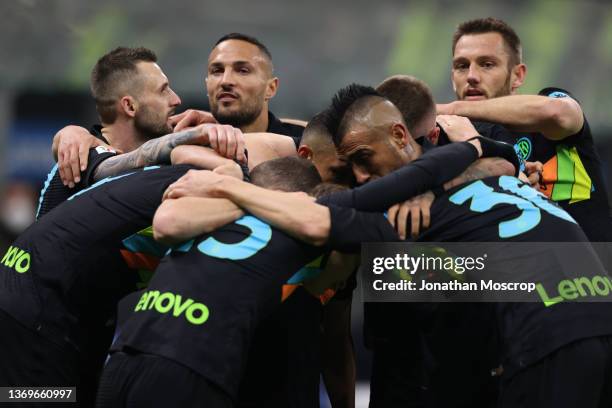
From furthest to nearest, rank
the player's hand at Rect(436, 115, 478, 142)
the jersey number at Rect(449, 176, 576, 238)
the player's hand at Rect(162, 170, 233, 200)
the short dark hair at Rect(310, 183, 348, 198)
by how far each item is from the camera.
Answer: the player's hand at Rect(436, 115, 478, 142), the short dark hair at Rect(310, 183, 348, 198), the player's hand at Rect(162, 170, 233, 200), the jersey number at Rect(449, 176, 576, 238)

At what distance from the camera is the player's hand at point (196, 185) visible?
14.0 feet

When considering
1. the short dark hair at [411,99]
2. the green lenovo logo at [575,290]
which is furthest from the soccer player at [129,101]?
the green lenovo logo at [575,290]

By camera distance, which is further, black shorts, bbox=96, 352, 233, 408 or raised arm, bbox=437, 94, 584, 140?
raised arm, bbox=437, 94, 584, 140

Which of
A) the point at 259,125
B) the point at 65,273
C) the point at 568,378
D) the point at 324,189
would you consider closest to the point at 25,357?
the point at 65,273

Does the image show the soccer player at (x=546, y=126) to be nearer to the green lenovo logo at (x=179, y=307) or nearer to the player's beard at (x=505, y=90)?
the player's beard at (x=505, y=90)

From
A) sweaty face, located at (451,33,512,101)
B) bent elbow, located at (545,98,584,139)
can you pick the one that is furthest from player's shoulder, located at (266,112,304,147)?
bent elbow, located at (545,98,584,139)

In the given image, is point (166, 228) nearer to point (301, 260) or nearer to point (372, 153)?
point (301, 260)

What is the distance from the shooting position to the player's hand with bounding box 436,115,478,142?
5.05 metres

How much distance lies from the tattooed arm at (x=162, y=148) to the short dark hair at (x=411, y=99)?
35.0 inches

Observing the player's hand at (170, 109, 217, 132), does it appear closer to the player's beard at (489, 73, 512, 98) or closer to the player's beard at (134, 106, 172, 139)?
the player's beard at (134, 106, 172, 139)

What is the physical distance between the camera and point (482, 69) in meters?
6.32

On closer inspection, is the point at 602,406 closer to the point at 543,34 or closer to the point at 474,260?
the point at 474,260

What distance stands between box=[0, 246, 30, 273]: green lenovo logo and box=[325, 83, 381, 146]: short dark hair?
1655 millimetres

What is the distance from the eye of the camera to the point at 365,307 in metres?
4.77
